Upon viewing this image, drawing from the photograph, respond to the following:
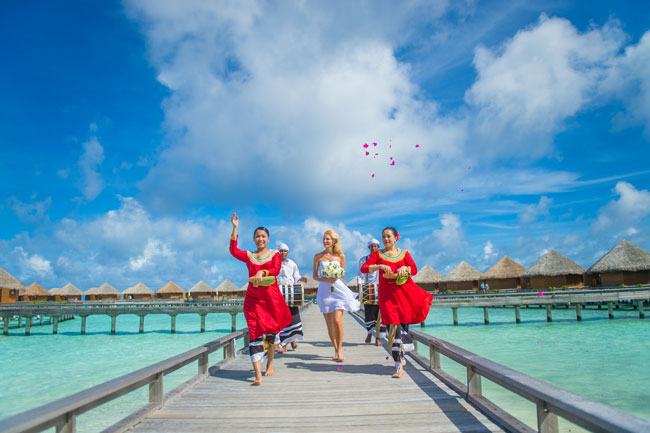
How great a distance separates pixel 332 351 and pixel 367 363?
1.60 meters

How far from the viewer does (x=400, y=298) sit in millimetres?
4699

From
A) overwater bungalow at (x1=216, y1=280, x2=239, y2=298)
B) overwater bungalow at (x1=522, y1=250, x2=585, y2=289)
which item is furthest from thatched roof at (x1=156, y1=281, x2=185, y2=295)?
overwater bungalow at (x1=522, y1=250, x2=585, y2=289)

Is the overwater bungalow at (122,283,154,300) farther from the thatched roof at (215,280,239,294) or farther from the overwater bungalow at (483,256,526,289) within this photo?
the overwater bungalow at (483,256,526,289)

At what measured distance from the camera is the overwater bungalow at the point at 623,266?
98.3 ft

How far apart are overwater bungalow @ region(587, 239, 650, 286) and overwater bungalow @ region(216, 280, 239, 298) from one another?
39.4 m

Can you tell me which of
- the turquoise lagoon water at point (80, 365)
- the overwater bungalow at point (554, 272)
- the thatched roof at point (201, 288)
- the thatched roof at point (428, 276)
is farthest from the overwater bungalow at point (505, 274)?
the thatched roof at point (201, 288)

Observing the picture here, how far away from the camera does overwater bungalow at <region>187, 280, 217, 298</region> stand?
5054 centimetres

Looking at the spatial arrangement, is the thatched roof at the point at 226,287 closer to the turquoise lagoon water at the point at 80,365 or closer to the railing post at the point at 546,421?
the turquoise lagoon water at the point at 80,365

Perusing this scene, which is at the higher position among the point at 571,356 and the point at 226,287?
the point at 226,287

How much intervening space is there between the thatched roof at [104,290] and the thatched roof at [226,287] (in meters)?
12.5

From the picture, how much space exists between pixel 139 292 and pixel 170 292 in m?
3.76

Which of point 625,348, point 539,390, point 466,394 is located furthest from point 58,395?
point 625,348

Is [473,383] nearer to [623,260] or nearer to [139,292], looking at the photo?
[623,260]

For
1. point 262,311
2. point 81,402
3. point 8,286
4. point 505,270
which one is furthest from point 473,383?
point 8,286
